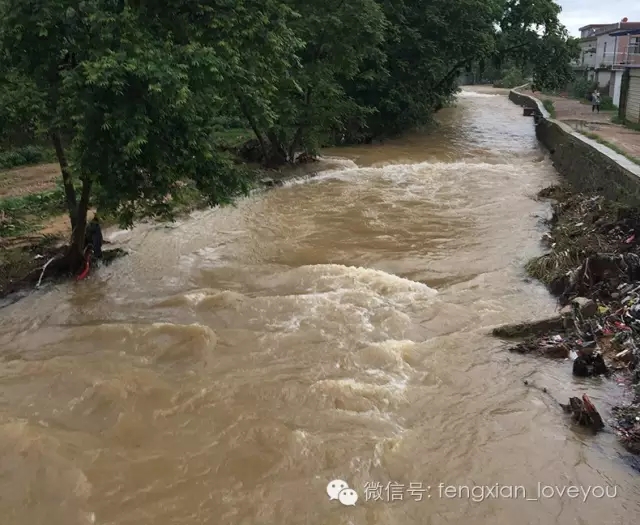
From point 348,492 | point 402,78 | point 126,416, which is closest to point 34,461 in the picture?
point 126,416

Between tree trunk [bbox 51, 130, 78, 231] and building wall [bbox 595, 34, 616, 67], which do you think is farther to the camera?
building wall [bbox 595, 34, 616, 67]

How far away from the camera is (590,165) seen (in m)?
15.8

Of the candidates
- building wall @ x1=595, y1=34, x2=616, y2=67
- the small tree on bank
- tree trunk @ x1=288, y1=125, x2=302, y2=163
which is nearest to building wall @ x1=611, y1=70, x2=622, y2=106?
building wall @ x1=595, y1=34, x2=616, y2=67

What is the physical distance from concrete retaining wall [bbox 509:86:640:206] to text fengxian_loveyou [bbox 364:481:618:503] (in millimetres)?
7052

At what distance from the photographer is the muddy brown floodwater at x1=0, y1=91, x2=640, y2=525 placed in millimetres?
5266

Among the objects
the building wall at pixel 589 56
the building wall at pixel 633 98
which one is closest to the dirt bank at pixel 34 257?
the building wall at pixel 633 98

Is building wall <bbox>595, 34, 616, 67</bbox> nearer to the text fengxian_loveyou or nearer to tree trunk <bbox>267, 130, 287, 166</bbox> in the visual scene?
tree trunk <bbox>267, 130, 287, 166</bbox>

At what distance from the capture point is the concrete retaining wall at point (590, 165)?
12086 mm

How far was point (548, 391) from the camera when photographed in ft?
22.3

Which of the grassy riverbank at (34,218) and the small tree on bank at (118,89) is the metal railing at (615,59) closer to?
the grassy riverbank at (34,218)

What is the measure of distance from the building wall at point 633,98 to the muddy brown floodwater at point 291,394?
13642mm

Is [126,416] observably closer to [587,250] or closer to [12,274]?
[12,274]

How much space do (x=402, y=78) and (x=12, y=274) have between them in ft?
68.0

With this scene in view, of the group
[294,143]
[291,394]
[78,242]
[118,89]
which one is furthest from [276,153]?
[291,394]
